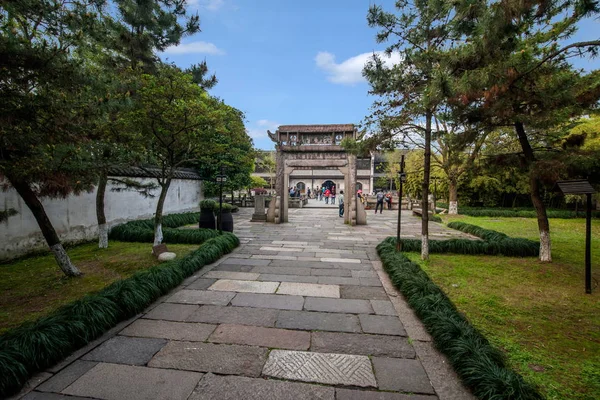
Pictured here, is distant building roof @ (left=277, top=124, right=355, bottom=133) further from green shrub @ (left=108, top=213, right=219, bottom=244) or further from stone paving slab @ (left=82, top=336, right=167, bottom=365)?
stone paving slab @ (left=82, top=336, right=167, bottom=365)

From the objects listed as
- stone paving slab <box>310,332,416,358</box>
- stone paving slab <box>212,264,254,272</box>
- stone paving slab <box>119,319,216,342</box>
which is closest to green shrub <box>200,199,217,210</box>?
stone paving slab <box>212,264,254,272</box>

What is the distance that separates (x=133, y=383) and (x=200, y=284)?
97.7 inches

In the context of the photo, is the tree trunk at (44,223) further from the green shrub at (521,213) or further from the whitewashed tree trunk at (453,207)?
the green shrub at (521,213)

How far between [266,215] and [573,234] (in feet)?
38.7

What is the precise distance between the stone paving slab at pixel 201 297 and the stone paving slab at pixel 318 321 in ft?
3.22

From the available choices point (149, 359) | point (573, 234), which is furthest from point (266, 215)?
point (573, 234)

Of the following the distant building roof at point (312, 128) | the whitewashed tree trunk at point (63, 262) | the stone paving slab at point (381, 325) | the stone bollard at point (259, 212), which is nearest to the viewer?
the stone paving slab at point (381, 325)

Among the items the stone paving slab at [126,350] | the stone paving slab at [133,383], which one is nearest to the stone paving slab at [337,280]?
the stone paving slab at [126,350]

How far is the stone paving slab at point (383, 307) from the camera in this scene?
3.89 m

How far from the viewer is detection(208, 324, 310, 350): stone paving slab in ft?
10.0

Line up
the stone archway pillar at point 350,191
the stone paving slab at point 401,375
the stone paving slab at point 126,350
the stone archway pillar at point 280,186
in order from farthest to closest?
1. the stone archway pillar at point 280,186
2. the stone archway pillar at point 350,191
3. the stone paving slab at point 126,350
4. the stone paving slab at point 401,375

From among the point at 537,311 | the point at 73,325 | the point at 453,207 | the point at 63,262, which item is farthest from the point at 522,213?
the point at 63,262

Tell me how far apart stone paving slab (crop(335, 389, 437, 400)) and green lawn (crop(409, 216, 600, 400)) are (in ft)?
3.33

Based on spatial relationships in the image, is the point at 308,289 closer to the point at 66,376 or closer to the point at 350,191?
the point at 66,376
